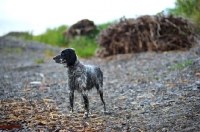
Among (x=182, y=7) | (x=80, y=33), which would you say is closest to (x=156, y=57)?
(x=182, y=7)

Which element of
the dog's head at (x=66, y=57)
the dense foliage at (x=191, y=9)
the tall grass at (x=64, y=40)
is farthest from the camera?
the tall grass at (x=64, y=40)

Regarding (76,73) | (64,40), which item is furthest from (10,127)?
(64,40)

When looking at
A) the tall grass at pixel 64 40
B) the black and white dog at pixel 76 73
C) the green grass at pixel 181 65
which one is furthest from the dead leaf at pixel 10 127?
the tall grass at pixel 64 40

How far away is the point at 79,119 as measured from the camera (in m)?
4.95

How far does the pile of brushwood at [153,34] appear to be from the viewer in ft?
36.4

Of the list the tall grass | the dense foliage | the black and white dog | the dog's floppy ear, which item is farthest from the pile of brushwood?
the dog's floppy ear

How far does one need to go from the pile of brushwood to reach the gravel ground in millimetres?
687

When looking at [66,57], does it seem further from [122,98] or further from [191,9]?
Answer: [191,9]

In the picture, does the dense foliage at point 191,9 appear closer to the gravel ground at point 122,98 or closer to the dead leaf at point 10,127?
the gravel ground at point 122,98

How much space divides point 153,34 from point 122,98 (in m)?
5.45

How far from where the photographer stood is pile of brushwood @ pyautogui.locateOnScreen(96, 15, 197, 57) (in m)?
11.1

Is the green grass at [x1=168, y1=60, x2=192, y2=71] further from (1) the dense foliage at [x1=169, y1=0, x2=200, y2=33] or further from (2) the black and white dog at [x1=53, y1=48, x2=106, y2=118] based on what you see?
(2) the black and white dog at [x1=53, y1=48, x2=106, y2=118]

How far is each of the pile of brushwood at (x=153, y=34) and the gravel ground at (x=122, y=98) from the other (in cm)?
69

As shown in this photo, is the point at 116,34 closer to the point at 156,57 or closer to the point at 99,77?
the point at 156,57
